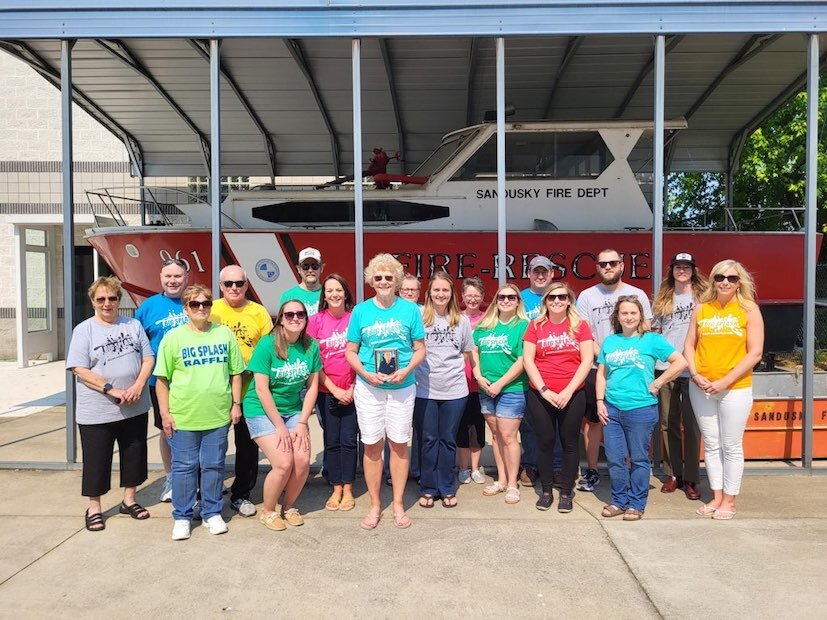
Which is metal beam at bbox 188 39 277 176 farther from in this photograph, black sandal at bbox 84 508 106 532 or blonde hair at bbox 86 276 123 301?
black sandal at bbox 84 508 106 532

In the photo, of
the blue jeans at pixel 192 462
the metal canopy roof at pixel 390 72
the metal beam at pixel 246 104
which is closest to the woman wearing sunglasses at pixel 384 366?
the blue jeans at pixel 192 462

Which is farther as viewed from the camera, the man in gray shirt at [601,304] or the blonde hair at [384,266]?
the man in gray shirt at [601,304]

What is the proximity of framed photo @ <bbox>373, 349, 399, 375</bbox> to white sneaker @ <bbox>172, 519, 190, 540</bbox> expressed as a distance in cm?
141

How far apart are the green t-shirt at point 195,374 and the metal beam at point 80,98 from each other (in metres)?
3.58

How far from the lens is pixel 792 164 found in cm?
1289

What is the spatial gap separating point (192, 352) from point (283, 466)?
32.6 inches

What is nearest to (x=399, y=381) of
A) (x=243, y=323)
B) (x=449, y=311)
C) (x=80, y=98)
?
(x=449, y=311)

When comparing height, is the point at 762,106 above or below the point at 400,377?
above

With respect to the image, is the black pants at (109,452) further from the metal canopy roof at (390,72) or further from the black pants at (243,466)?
the metal canopy roof at (390,72)

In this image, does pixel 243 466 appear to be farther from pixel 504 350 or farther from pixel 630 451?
pixel 630 451

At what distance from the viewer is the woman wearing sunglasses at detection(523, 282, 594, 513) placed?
4043mm

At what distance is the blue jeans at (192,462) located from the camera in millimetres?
3748

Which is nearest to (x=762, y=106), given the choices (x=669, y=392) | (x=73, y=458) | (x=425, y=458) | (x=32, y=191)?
(x=669, y=392)

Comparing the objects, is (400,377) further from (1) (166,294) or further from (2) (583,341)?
(1) (166,294)
